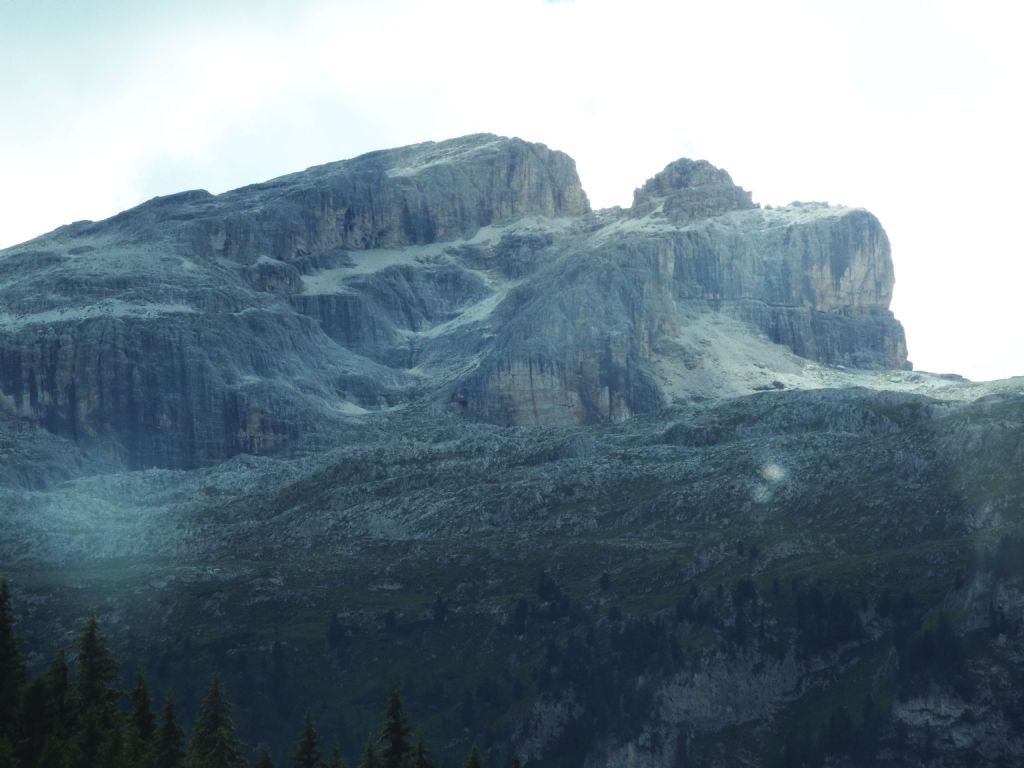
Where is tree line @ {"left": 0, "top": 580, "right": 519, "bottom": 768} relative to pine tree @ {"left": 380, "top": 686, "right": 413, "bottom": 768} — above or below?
above

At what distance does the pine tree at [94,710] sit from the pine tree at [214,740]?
17.9 feet

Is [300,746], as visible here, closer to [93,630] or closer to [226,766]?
[226,766]

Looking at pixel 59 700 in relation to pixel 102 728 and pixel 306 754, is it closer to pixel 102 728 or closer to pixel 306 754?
pixel 102 728

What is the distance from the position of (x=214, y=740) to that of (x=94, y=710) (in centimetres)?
840

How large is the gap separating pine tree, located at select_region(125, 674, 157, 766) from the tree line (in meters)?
0.06

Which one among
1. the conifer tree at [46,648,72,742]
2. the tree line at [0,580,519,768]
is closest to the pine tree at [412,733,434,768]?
the tree line at [0,580,519,768]

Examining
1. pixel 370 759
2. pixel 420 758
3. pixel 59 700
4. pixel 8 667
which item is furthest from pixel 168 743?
pixel 420 758

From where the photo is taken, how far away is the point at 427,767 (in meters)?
124

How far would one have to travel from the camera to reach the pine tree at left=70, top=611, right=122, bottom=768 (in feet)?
378

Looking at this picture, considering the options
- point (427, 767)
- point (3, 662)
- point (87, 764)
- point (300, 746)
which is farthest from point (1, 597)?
point (427, 767)

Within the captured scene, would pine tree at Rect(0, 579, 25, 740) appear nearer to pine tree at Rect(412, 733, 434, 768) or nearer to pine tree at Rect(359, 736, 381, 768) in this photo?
pine tree at Rect(359, 736, 381, 768)

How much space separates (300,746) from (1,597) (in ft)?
70.2

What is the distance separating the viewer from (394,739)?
128 metres

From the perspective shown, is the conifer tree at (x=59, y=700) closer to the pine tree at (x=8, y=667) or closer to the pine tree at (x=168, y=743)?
the pine tree at (x=8, y=667)
